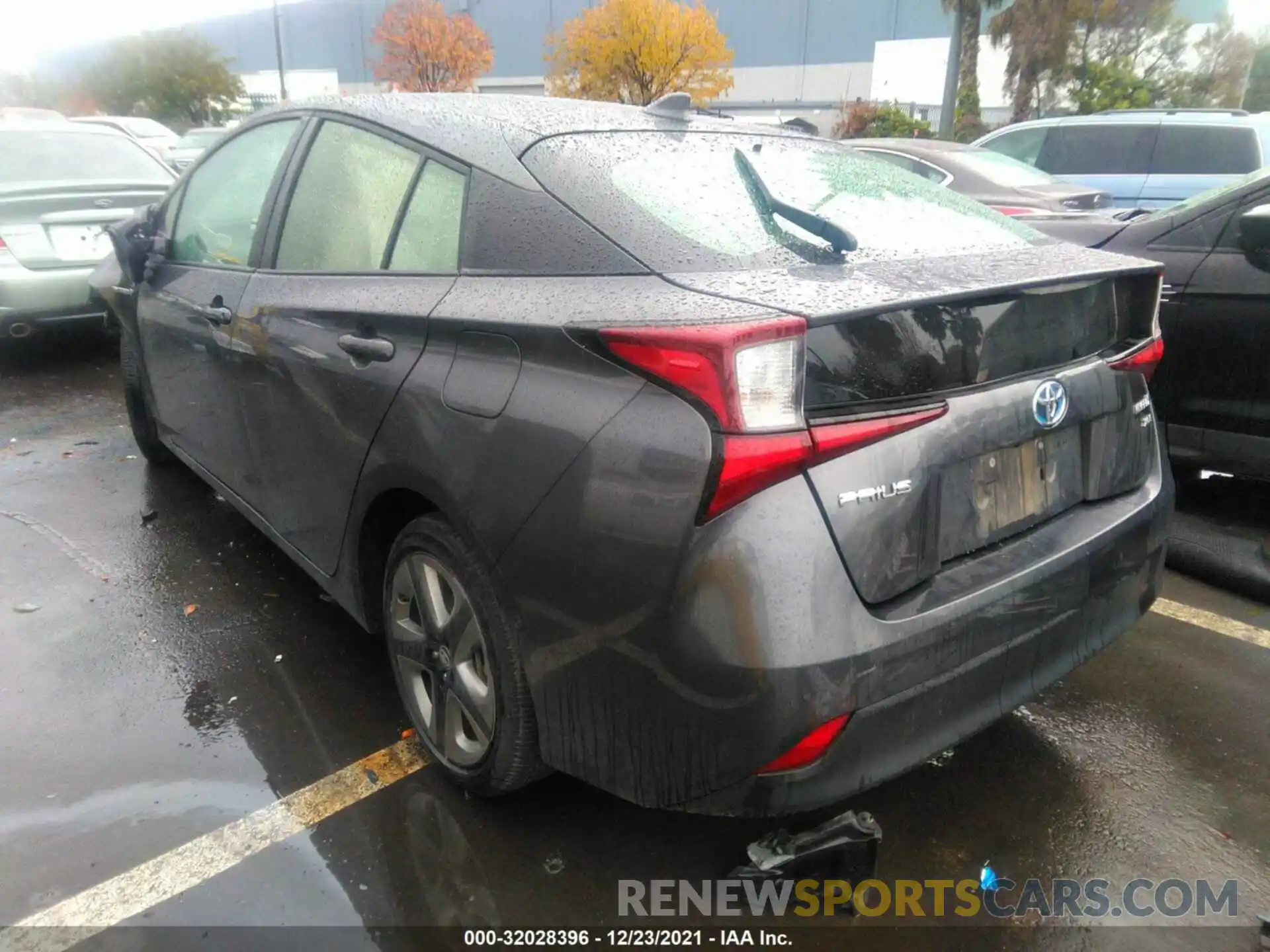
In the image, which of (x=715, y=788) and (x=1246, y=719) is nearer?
(x=715, y=788)

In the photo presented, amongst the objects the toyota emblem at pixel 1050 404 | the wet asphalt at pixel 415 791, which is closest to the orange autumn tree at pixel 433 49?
the wet asphalt at pixel 415 791

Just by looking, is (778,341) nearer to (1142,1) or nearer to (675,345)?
(675,345)

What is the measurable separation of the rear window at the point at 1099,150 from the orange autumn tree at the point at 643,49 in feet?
62.1

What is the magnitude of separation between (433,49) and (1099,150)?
34.6m

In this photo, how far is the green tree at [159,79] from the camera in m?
37.5

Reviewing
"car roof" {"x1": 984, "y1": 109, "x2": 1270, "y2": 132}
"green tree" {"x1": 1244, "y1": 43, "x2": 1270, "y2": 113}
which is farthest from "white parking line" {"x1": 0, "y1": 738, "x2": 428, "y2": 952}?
"green tree" {"x1": 1244, "y1": 43, "x2": 1270, "y2": 113}

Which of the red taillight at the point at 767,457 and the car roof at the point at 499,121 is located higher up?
the car roof at the point at 499,121

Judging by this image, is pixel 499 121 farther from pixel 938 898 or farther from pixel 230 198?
pixel 938 898

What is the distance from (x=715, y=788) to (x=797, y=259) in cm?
109

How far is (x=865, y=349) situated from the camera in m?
1.65

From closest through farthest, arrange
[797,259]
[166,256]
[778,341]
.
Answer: [778,341] < [797,259] < [166,256]

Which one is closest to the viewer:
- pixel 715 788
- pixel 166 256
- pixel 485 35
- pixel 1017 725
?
pixel 715 788

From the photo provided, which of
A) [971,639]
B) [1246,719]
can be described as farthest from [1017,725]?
[971,639]

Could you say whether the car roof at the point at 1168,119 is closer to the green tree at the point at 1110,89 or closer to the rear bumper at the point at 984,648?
the rear bumper at the point at 984,648
